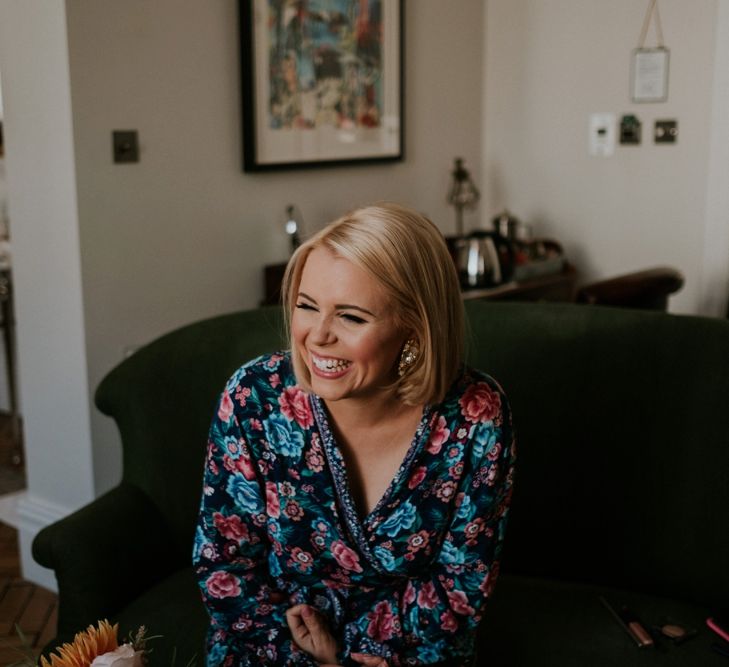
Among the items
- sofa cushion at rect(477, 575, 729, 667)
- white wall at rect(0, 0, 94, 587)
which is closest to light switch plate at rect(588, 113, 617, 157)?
white wall at rect(0, 0, 94, 587)

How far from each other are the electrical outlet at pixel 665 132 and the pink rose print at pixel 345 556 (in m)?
2.61

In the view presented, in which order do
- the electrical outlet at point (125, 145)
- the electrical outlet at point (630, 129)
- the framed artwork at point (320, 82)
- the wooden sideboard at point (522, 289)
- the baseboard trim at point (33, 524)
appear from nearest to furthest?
the electrical outlet at point (125, 145)
the baseboard trim at point (33, 524)
the framed artwork at point (320, 82)
the wooden sideboard at point (522, 289)
the electrical outlet at point (630, 129)

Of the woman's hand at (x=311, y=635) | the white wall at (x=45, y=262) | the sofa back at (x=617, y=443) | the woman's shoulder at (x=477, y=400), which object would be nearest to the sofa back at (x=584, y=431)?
the sofa back at (x=617, y=443)

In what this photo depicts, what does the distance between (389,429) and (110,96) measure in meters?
1.62

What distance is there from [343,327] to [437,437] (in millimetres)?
265

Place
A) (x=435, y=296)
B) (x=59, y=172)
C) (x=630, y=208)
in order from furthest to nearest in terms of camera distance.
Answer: (x=630, y=208) < (x=59, y=172) < (x=435, y=296)

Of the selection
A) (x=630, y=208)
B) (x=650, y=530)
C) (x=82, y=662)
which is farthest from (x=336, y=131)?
(x=82, y=662)

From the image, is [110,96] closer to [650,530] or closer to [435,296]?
[435,296]

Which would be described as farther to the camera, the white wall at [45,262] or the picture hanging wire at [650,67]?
the picture hanging wire at [650,67]

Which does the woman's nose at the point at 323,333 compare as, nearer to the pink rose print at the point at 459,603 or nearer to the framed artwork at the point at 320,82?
the pink rose print at the point at 459,603

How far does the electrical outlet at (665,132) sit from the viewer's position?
3688 mm

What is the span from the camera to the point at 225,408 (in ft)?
5.41

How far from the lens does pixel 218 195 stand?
321 centimetres

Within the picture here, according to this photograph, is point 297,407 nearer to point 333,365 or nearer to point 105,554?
point 333,365
